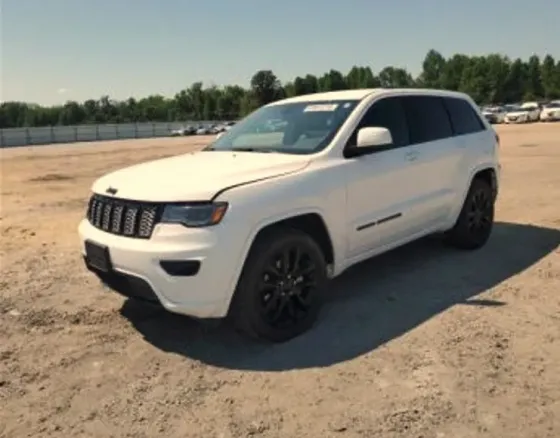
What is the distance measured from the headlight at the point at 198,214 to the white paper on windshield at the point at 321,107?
1778mm

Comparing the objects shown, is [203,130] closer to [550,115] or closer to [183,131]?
[183,131]

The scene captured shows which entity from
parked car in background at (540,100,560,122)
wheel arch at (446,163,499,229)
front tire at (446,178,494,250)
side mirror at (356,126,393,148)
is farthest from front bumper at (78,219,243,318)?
parked car in background at (540,100,560,122)

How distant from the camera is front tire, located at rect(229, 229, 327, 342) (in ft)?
13.5

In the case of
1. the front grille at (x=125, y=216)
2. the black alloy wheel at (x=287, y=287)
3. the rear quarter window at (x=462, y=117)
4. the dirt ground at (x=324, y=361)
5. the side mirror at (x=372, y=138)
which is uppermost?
the rear quarter window at (x=462, y=117)

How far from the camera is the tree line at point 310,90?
10350 cm

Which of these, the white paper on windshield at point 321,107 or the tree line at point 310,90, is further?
the tree line at point 310,90

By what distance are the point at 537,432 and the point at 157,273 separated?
2.39 m

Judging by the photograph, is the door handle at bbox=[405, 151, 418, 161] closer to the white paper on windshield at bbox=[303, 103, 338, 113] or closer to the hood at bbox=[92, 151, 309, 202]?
the white paper on windshield at bbox=[303, 103, 338, 113]

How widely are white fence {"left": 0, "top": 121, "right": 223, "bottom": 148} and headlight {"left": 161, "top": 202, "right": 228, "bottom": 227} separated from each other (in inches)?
2397

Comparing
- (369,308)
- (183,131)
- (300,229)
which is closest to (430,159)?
(369,308)

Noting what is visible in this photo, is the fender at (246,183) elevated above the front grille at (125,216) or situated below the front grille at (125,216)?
above

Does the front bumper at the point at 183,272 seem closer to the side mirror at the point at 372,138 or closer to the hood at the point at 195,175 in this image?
the hood at the point at 195,175

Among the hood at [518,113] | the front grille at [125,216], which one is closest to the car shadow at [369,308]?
the front grille at [125,216]

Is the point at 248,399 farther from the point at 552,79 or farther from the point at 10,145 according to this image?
the point at 552,79
